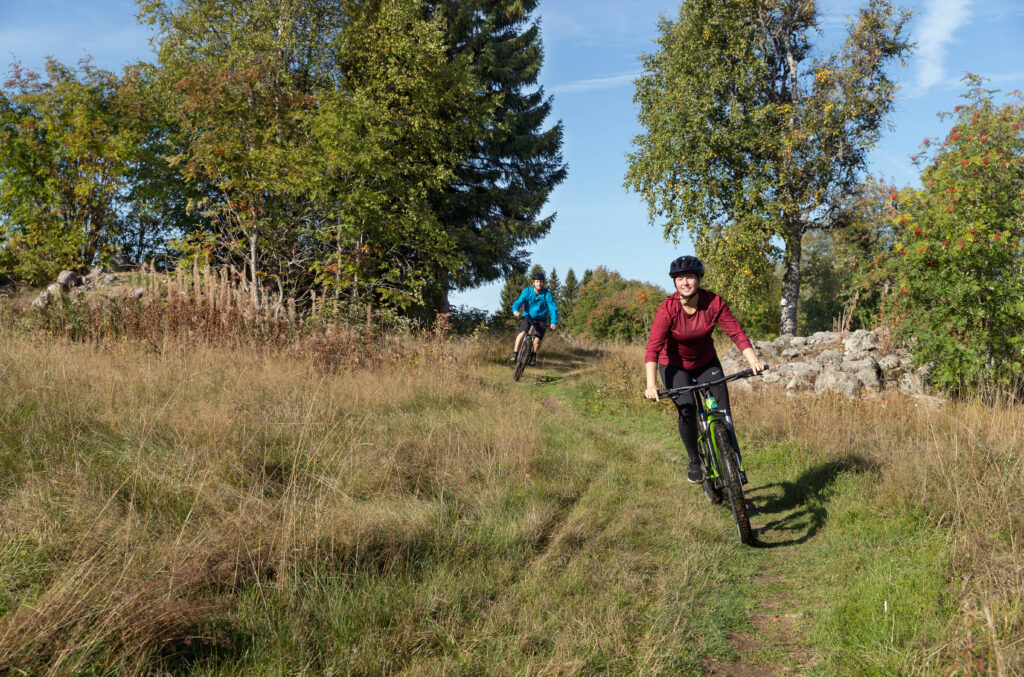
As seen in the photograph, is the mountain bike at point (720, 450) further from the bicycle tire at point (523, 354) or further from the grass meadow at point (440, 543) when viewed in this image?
the bicycle tire at point (523, 354)

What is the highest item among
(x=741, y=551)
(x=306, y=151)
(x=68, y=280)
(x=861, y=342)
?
(x=306, y=151)

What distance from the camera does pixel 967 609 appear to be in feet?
11.3

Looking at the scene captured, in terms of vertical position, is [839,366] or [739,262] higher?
[739,262]

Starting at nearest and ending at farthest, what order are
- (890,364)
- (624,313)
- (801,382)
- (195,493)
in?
(195,493)
(801,382)
(890,364)
(624,313)

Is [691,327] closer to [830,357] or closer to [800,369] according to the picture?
[800,369]

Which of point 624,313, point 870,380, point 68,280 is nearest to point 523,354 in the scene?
point 870,380

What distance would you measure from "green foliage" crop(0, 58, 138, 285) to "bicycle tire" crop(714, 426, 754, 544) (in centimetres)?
2282

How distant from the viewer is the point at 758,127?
70.0 ft

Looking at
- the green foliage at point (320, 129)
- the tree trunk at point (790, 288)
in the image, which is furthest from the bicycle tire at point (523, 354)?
the tree trunk at point (790, 288)

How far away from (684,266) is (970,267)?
6861 mm

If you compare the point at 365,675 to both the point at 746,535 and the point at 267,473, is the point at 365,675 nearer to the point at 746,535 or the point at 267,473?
the point at 267,473

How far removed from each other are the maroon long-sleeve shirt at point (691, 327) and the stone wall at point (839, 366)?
18.9 feet

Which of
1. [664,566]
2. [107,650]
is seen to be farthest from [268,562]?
[664,566]

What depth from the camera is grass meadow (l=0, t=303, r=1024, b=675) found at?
10.1 ft
